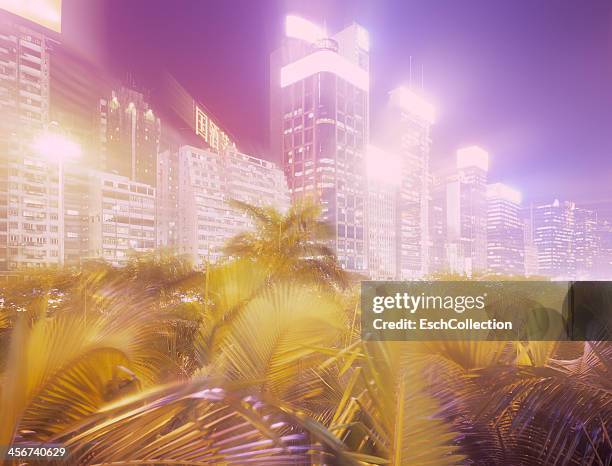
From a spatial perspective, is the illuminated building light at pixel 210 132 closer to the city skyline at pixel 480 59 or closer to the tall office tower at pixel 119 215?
the city skyline at pixel 480 59

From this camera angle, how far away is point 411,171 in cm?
563

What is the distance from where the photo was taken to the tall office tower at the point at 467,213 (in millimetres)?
3967

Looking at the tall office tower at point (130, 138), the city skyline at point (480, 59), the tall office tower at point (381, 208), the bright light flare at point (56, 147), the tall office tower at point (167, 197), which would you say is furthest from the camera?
the tall office tower at point (381, 208)

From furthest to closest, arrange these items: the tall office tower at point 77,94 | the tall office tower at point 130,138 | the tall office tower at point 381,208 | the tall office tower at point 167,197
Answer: the tall office tower at point 381,208, the tall office tower at point 167,197, the tall office tower at point 130,138, the tall office tower at point 77,94

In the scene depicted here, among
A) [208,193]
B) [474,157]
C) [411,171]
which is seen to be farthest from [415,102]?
[208,193]

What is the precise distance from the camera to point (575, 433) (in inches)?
38.2

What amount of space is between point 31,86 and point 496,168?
4946 mm

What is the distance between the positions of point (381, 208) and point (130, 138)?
4.45 meters

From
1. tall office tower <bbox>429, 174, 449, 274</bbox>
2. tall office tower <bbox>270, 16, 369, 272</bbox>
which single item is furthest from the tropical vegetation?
tall office tower <bbox>429, 174, 449, 274</bbox>

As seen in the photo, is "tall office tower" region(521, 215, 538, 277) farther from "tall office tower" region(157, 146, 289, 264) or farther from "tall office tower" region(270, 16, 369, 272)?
"tall office tower" region(157, 146, 289, 264)

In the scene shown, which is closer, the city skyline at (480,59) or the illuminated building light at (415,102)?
the city skyline at (480,59)

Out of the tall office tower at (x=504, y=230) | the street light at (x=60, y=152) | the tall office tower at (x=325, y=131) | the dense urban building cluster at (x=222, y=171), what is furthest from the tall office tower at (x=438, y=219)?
Answer: the street light at (x=60, y=152)

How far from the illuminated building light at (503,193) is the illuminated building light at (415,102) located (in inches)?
39.1

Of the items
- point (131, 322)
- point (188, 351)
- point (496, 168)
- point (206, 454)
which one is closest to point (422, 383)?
point (206, 454)
